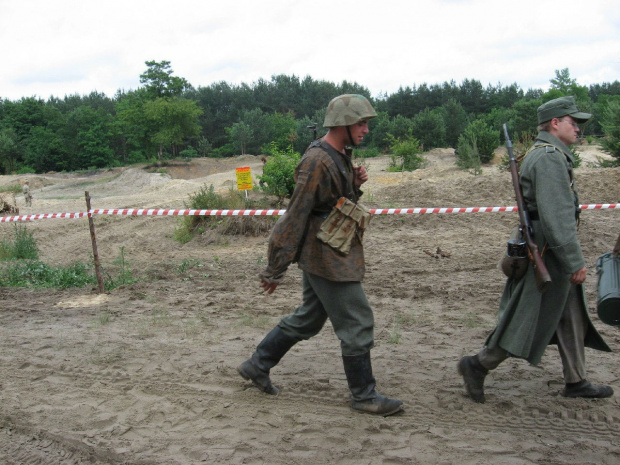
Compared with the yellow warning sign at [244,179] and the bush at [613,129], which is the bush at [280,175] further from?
the bush at [613,129]

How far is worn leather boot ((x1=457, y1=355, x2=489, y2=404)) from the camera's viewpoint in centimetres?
383

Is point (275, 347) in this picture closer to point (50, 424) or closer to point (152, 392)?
point (152, 392)

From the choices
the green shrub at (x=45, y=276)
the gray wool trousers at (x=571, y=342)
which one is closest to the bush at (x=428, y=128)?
the green shrub at (x=45, y=276)

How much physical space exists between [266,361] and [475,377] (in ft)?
4.68

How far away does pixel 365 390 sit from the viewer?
12.3ft

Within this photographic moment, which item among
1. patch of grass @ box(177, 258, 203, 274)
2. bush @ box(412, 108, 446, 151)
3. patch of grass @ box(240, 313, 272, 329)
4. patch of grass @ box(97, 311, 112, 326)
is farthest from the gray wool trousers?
bush @ box(412, 108, 446, 151)

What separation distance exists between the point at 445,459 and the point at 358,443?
501 millimetres

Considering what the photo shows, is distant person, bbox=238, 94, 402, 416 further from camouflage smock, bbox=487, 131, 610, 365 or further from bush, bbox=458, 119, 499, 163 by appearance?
bush, bbox=458, 119, 499, 163

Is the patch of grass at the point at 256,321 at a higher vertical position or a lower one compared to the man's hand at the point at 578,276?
lower

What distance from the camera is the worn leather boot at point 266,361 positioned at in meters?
4.04

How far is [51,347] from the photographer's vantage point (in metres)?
5.36

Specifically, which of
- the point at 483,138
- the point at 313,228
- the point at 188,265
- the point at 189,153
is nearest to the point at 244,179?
the point at 188,265

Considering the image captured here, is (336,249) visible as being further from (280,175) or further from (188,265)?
(280,175)

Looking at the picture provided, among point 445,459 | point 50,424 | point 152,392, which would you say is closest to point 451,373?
point 445,459
